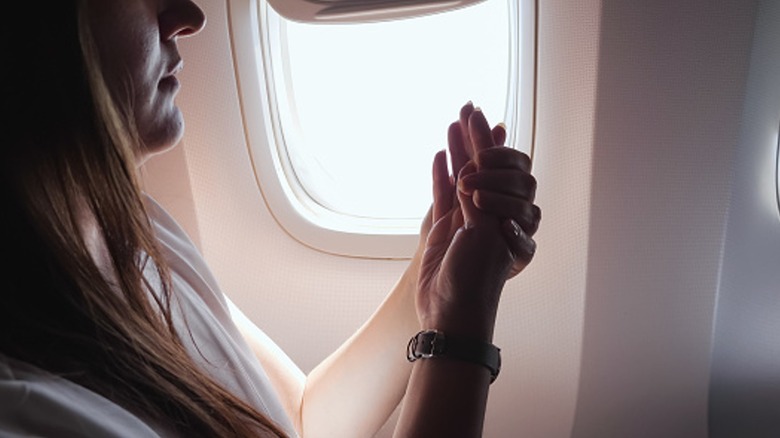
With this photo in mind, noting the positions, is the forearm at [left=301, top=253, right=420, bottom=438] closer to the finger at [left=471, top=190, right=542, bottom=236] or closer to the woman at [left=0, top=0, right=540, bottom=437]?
the woman at [left=0, top=0, right=540, bottom=437]

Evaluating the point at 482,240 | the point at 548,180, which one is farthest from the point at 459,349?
the point at 548,180

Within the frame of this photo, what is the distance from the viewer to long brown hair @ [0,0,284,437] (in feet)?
2.45

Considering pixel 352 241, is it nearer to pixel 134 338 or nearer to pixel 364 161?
pixel 364 161

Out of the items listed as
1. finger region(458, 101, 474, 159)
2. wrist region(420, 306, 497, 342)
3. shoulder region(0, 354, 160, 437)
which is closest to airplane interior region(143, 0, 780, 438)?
finger region(458, 101, 474, 159)

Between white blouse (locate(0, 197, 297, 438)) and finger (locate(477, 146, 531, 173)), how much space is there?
0.45 m

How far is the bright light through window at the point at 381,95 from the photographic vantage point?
1587 millimetres

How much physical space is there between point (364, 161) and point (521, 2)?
1.70 ft

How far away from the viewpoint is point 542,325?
66.4 inches

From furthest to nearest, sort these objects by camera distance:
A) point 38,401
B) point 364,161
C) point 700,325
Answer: point 364,161, point 700,325, point 38,401

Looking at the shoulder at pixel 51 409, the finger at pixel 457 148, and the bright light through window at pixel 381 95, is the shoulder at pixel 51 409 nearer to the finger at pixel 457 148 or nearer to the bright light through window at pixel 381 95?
the finger at pixel 457 148

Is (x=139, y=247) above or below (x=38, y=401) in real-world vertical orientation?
above

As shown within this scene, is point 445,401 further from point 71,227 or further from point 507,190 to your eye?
point 71,227

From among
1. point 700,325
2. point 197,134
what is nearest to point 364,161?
point 197,134

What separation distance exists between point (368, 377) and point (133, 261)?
0.56m
